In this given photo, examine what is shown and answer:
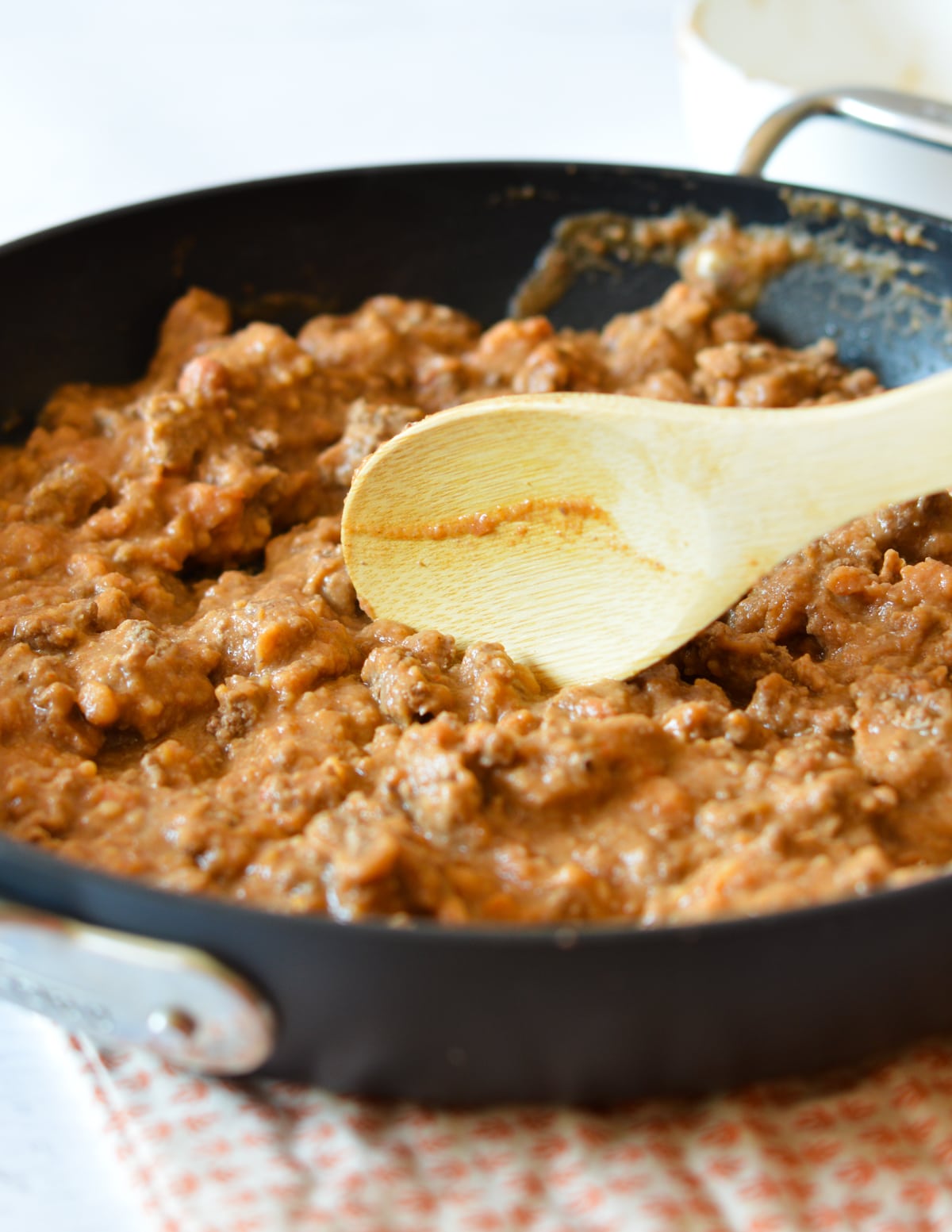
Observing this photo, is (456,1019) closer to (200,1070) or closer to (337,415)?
(200,1070)

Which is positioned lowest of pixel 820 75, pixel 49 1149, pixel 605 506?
pixel 49 1149

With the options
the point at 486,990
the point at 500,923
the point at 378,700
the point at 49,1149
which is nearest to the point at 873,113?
the point at 378,700

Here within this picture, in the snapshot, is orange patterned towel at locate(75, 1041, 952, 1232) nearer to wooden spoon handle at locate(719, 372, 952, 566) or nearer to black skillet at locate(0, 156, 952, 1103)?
black skillet at locate(0, 156, 952, 1103)

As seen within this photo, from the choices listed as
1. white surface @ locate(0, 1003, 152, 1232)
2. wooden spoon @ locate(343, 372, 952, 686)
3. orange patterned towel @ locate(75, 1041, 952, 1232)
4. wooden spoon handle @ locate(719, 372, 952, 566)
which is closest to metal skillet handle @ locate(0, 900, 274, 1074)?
orange patterned towel @ locate(75, 1041, 952, 1232)

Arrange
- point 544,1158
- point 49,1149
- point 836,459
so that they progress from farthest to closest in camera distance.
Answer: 1. point 836,459
2. point 49,1149
3. point 544,1158

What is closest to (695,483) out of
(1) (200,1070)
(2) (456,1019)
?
(2) (456,1019)

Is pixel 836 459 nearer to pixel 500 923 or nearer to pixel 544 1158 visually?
pixel 500 923
